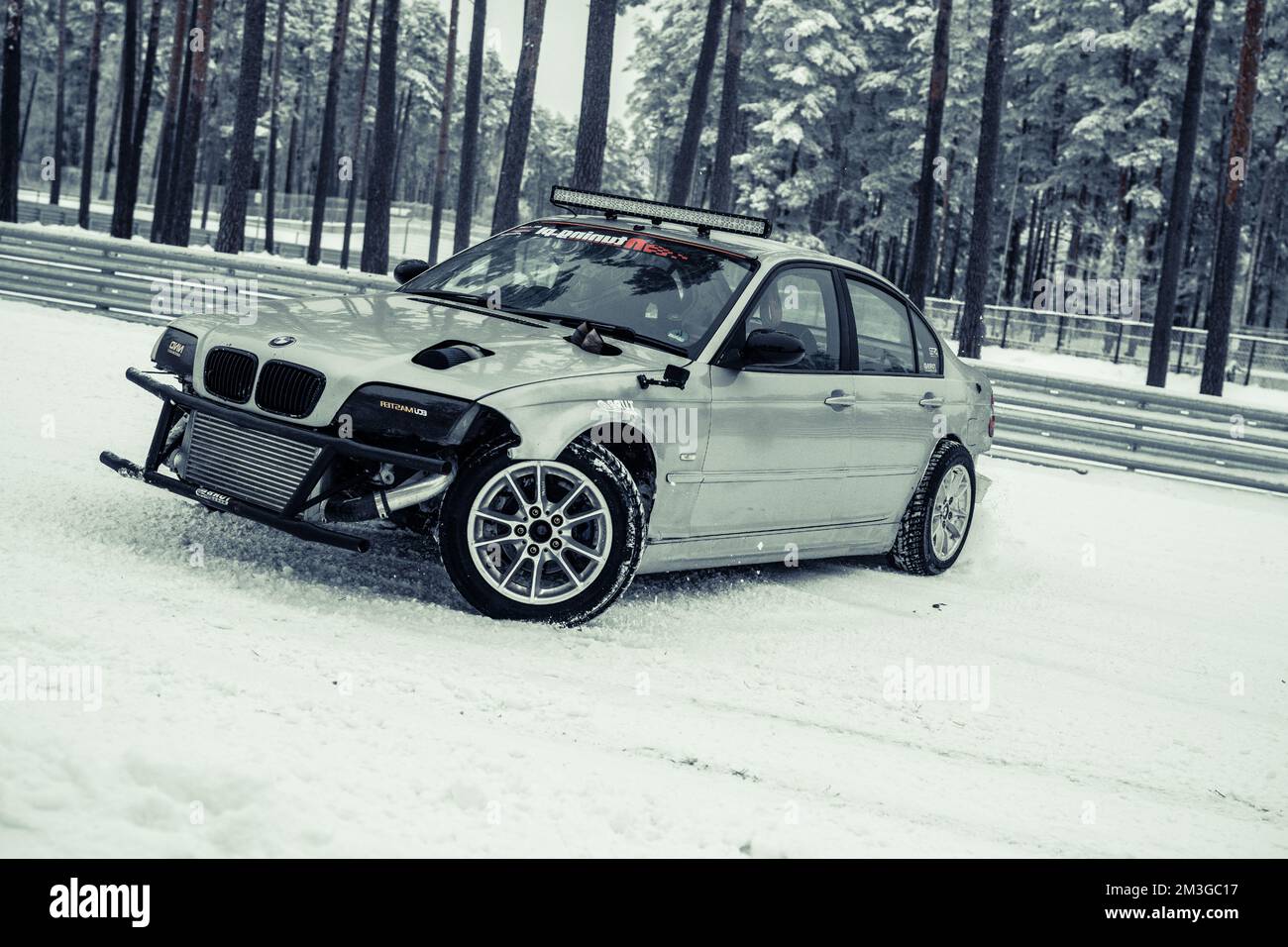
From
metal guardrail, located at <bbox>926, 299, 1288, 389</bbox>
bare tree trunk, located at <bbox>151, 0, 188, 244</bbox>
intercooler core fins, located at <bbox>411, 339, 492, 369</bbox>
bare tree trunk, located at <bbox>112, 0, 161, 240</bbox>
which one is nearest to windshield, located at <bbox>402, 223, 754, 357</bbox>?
intercooler core fins, located at <bbox>411, 339, 492, 369</bbox>

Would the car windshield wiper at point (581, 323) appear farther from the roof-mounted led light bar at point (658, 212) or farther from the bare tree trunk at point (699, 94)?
the bare tree trunk at point (699, 94)

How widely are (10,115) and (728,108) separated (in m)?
14.3

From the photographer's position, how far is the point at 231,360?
510 cm

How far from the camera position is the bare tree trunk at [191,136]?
27.0 meters

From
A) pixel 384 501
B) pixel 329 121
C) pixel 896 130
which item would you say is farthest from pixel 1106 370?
pixel 384 501

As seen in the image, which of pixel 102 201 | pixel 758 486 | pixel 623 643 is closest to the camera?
pixel 623 643

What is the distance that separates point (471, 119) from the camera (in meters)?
34.7

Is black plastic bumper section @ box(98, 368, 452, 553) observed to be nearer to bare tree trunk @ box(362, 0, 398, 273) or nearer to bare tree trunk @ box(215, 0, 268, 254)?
bare tree trunk @ box(215, 0, 268, 254)

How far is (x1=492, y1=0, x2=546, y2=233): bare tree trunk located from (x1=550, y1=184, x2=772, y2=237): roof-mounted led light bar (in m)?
13.8

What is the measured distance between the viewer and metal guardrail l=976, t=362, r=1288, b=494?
1400 cm
